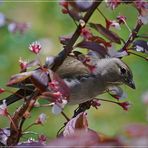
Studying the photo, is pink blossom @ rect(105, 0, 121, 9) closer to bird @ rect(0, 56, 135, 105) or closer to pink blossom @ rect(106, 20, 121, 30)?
pink blossom @ rect(106, 20, 121, 30)

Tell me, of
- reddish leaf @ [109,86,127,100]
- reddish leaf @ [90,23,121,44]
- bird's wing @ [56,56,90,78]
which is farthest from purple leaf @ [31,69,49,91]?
bird's wing @ [56,56,90,78]

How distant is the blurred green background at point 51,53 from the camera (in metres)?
3.19

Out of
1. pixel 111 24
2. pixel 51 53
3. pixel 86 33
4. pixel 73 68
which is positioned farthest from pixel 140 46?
pixel 51 53

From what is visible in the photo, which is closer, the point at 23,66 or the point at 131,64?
the point at 23,66

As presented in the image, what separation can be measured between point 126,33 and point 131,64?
0.69 ft

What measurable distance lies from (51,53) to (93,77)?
1.74 metres

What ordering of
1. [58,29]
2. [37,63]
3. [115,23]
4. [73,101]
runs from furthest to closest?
[58,29], [73,101], [115,23], [37,63]

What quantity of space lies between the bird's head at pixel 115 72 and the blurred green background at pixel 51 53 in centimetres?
101

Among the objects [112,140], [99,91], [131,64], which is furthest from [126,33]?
[112,140]

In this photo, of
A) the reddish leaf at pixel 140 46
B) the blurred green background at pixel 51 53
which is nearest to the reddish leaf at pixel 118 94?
the reddish leaf at pixel 140 46

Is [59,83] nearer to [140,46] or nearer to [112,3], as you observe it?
[112,3]

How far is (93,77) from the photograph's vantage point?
1.92 metres

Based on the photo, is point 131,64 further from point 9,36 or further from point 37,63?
point 37,63

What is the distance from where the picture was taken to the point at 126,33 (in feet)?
11.6
